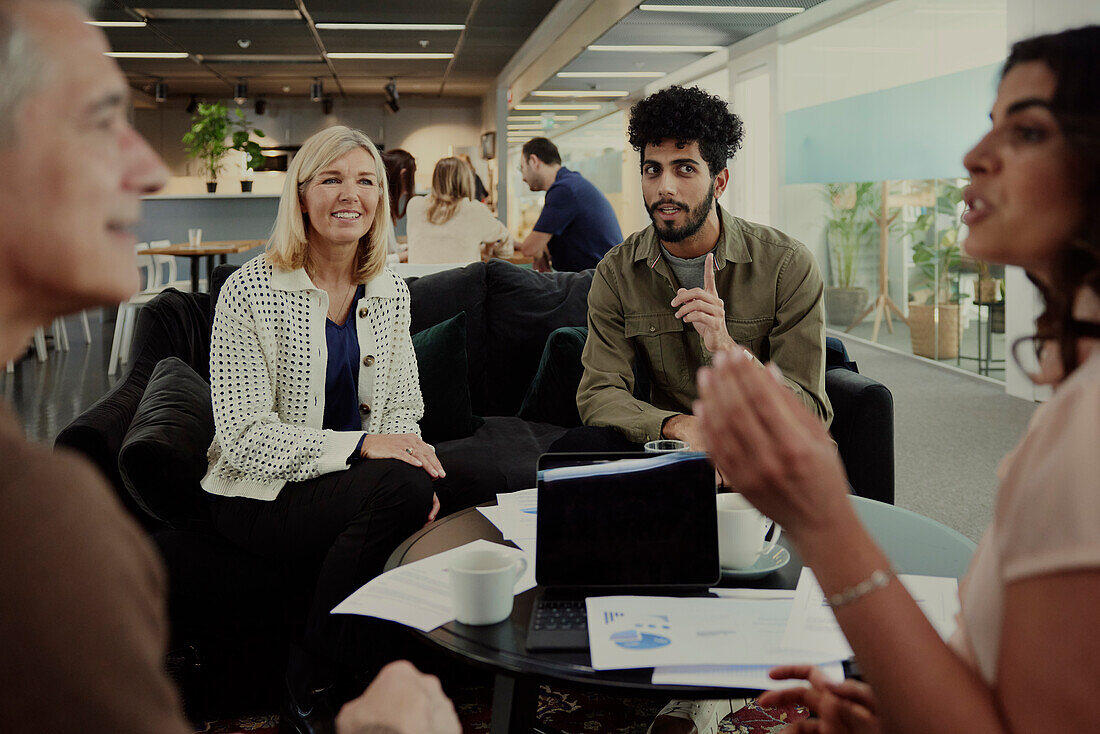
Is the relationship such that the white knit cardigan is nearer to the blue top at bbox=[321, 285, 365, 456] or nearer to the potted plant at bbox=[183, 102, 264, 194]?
the blue top at bbox=[321, 285, 365, 456]

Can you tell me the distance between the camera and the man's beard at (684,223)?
255cm

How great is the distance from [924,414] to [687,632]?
4460 mm

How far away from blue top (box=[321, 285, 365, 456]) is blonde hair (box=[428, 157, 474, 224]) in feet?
11.9

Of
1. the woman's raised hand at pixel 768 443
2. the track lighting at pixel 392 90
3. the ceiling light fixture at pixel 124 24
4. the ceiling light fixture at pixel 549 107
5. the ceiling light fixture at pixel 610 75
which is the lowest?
the woman's raised hand at pixel 768 443

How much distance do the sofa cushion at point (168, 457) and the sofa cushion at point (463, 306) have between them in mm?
1017

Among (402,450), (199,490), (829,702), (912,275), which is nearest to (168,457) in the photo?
(199,490)

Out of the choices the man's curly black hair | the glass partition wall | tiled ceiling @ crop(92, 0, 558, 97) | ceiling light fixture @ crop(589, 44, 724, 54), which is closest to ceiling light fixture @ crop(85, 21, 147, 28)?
tiled ceiling @ crop(92, 0, 558, 97)

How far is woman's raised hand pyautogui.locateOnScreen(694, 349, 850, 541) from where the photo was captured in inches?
28.2

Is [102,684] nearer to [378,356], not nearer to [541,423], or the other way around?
[378,356]

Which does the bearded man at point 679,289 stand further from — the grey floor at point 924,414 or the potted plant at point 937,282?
→ the potted plant at point 937,282

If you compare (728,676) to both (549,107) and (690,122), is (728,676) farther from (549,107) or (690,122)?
(549,107)

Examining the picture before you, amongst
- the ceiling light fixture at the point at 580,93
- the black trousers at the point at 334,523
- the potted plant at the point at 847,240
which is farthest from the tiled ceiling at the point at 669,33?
the black trousers at the point at 334,523

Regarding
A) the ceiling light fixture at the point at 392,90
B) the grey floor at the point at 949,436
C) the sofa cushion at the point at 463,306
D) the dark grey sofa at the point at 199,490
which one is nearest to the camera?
the dark grey sofa at the point at 199,490

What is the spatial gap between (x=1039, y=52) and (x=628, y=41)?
888 centimetres
